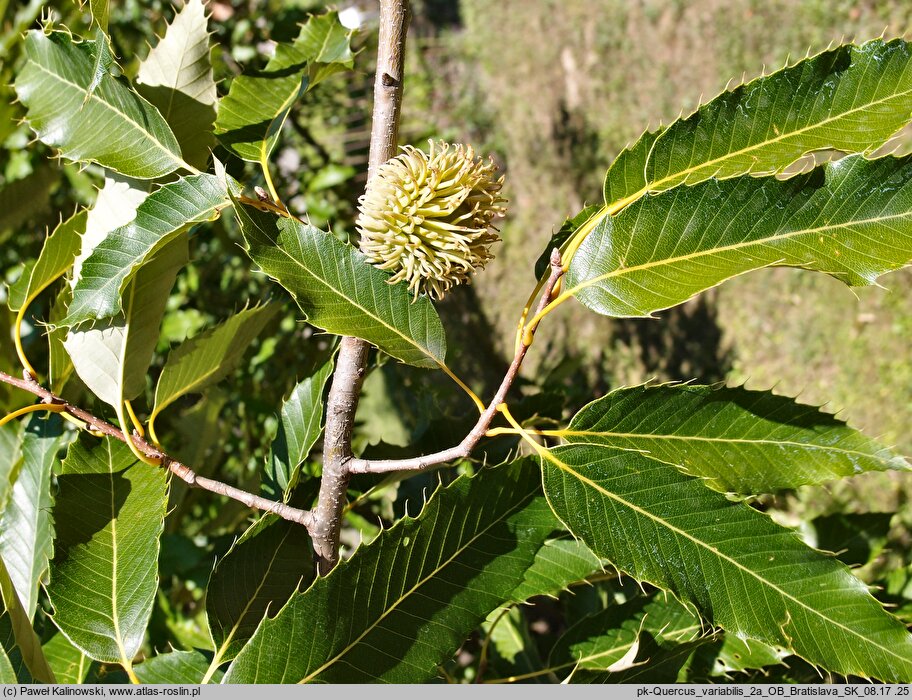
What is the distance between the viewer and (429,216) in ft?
2.82

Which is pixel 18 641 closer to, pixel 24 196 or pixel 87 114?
pixel 87 114

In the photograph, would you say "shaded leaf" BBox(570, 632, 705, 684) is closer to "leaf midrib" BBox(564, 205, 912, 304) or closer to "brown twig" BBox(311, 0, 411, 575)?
"brown twig" BBox(311, 0, 411, 575)

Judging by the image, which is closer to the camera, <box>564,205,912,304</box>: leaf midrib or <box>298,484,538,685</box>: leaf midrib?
<box>564,205,912,304</box>: leaf midrib

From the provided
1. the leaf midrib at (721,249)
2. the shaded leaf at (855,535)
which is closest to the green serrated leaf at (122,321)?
the leaf midrib at (721,249)

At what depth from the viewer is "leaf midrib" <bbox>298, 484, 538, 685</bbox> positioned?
2.76 feet

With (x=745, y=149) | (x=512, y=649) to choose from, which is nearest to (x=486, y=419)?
(x=745, y=149)

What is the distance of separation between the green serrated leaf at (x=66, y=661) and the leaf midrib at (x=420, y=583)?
1.68 feet

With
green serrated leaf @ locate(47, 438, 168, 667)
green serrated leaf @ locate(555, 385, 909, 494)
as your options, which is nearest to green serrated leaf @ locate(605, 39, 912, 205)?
green serrated leaf @ locate(555, 385, 909, 494)

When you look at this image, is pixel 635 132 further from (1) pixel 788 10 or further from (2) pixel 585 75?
(1) pixel 788 10

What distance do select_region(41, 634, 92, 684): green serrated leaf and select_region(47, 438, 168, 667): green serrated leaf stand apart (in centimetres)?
20

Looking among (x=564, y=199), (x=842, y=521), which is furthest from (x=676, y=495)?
(x=564, y=199)

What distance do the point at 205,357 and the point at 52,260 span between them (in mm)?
262

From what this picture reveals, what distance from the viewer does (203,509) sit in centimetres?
208

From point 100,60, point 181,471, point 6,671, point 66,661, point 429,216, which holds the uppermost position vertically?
point 100,60
